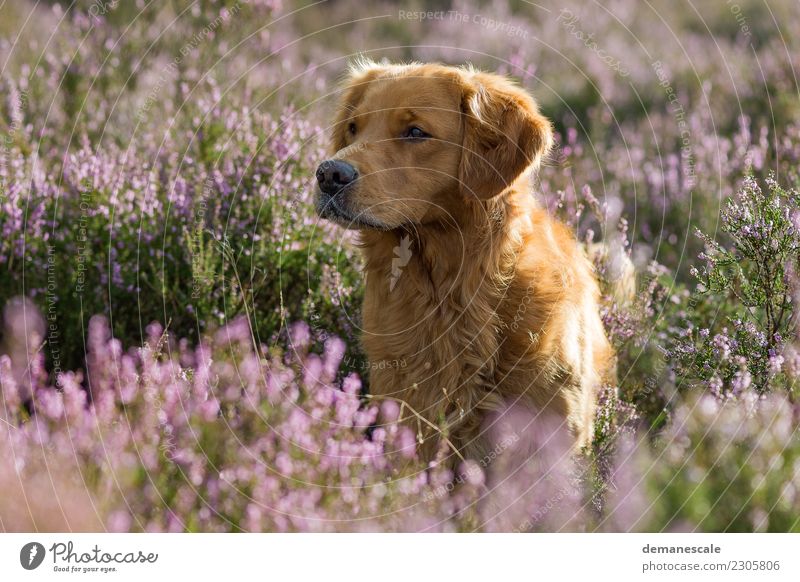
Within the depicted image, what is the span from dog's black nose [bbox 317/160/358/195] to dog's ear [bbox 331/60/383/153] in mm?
643

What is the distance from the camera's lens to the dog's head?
288 cm

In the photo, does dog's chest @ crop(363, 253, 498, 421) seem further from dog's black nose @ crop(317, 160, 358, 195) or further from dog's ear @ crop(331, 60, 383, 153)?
dog's ear @ crop(331, 60, 383, 153)

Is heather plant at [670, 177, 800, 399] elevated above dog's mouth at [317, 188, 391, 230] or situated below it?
below

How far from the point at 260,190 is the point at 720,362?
7.69 feet

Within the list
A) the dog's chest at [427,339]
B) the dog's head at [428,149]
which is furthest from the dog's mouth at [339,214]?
the dog's chest at [427,339]

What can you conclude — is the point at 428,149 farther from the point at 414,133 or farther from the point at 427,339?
the point at 427,339

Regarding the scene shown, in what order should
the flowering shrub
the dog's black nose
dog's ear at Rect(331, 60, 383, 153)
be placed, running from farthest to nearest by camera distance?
1. dog's ear at Rect(331, 60, 383, 153)
2. the dog's black nose
3. the flowering shrub

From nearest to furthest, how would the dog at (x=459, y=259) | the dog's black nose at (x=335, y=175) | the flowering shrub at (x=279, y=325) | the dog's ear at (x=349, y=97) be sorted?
the flowering shrub at (x=279, y=325) < the dog's black nose at (x=335, y=175) < the dog at (x=459, y=259) < the dog's ear at (x=349, y=97)

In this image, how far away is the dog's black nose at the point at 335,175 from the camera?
112 inches
